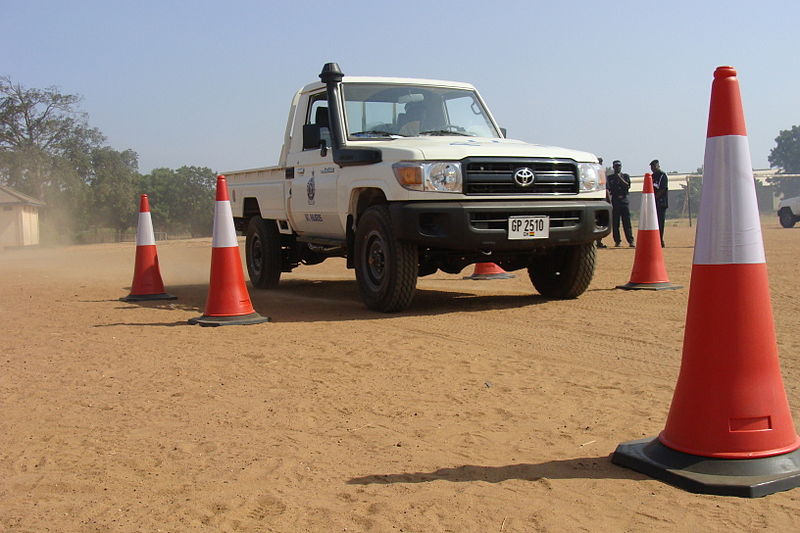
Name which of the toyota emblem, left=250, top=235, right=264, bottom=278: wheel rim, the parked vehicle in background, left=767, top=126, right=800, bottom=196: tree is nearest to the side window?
left=250, top=235, right=264, bottom=278: wheel rim

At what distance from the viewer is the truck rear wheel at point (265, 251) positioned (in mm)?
10445

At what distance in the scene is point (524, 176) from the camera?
7.51 metres

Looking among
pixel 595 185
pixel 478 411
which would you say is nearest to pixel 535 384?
pixel 478 411

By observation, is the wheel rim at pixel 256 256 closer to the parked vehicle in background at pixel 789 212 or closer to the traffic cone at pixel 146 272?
the traffic cone at pixel 146 272

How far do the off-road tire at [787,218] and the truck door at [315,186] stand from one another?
831 inches

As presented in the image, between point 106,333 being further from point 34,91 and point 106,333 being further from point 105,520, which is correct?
point 34,91

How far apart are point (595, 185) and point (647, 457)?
5.09m

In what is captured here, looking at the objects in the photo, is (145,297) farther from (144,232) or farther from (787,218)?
(787,218)

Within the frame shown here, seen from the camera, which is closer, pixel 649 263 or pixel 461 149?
pixel 461 149

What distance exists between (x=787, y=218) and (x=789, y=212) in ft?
0.64

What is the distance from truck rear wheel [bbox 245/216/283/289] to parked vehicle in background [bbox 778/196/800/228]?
20.6 metres

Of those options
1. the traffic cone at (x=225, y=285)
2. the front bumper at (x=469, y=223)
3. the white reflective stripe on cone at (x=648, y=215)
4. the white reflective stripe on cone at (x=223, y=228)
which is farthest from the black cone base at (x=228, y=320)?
the white reflective stripe on cone at (x=648, y=215)

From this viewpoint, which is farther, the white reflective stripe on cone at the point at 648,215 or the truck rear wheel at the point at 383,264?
the white reflective stripe on cone at the point at 648,215

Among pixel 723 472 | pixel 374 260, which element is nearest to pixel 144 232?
pixel 374 260
